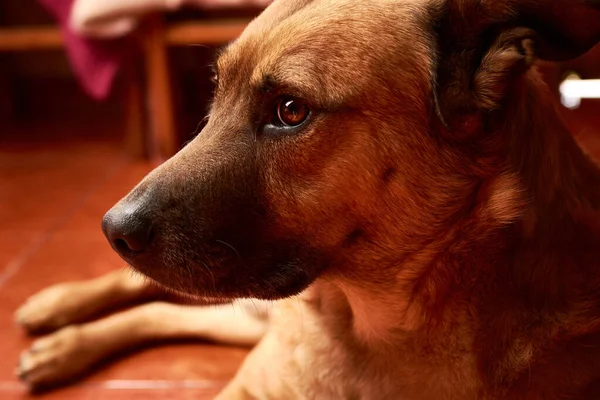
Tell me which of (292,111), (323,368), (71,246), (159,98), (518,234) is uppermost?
(159,98)

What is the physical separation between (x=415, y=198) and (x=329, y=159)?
16cm

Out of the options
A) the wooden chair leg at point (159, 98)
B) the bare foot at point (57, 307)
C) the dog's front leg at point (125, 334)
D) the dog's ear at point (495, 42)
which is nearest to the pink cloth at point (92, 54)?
the wooden chair leg at point (159, 98)

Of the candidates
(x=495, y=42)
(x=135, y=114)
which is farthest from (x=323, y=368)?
(x=135, y=114)

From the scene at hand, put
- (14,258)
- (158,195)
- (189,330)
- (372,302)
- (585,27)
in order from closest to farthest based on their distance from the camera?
(585,27) < (158,195) < (372,302) < (189,330) < (14,258)

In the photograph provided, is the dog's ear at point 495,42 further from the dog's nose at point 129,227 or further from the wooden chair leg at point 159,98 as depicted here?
the wooden chair leg at point 159,98

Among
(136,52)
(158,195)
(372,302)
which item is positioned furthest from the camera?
(136,52)

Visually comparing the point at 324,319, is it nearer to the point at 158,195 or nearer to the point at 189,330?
the point at 158,195

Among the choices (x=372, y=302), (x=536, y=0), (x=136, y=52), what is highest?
(x=136, y=52)

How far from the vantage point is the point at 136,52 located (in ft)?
10.1

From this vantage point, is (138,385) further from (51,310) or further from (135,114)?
(135,114)

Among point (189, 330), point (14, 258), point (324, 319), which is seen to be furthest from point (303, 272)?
point (14, 258)

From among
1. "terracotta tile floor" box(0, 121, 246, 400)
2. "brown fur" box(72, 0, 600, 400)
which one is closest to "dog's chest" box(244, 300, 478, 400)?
"brown fur" box(72, 0, 600, 400)

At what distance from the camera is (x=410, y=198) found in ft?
3.63

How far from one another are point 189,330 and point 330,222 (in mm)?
823
